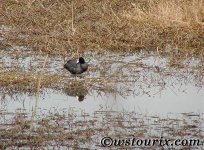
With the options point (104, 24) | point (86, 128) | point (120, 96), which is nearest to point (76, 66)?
point (120, 96)

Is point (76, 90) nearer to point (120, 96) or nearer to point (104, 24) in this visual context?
point (120, 96)

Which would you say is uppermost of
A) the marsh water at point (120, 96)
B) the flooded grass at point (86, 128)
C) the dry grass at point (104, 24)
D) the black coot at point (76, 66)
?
the dry grass at point (104, 24)

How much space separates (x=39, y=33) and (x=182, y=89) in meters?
4.77

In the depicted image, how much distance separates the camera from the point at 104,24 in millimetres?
14352

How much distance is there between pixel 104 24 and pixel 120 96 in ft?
15.8

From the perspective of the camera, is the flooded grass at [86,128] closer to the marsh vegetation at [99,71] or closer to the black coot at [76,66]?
the marsh vegetation at [99,71]

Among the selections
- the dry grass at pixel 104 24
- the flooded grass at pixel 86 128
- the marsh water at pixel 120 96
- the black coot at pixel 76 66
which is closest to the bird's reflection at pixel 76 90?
the marsh water at pixel 120 96

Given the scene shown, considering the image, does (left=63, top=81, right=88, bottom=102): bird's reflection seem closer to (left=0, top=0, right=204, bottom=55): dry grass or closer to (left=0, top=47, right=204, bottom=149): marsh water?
(left=0, top=47, right=204, bottom=149): marsh water

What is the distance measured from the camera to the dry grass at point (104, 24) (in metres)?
13.1

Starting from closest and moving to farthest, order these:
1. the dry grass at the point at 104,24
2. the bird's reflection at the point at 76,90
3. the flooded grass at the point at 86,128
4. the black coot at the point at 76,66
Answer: the flooded grass at the point at 86,128
the bird's reflection at the point at 76,90
the black coot at the point at 76,66
the dry grass at the point at 104,24

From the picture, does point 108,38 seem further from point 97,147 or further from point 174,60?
point 97,147

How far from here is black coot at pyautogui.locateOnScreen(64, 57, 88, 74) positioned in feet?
35.0

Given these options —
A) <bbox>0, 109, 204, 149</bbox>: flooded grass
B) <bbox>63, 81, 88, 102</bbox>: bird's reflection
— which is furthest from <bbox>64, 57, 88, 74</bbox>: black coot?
<bbox>0, 109, 204, 149</bbox>: flooded grass

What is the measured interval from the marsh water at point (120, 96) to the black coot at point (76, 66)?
135 millimetres
